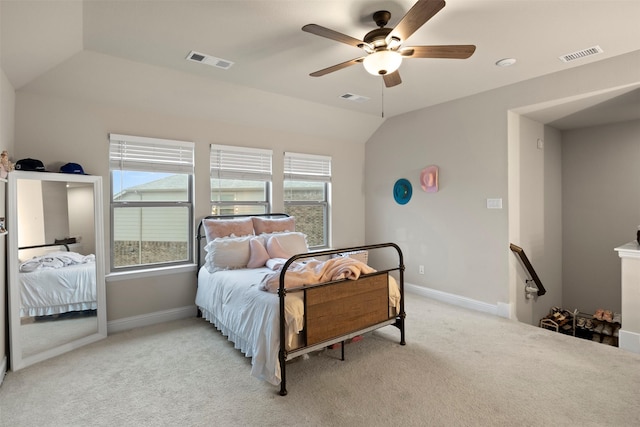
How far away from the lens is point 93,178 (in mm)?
3301

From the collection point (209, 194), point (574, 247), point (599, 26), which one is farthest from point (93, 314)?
point (574, 247)

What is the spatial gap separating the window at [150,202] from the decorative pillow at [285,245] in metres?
1.07

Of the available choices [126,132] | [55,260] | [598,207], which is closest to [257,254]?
[55,260]

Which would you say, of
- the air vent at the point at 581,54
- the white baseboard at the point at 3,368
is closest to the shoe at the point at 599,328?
the air vent at the point at 581,54

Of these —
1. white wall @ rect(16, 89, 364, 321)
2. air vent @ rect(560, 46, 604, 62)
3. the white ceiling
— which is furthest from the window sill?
air vent @ rect(560, 46, 604, 62)

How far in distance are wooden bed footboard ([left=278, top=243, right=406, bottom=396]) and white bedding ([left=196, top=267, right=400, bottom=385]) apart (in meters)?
0.06

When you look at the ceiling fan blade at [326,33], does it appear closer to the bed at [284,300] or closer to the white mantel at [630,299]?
the bed at [284,300]

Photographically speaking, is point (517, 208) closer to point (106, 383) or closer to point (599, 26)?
point (599, 26)

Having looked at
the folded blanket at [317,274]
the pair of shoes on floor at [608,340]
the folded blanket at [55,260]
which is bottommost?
the pair of shoes on floor at [608,340]

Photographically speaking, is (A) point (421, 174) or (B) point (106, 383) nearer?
(B) point (106, 383)

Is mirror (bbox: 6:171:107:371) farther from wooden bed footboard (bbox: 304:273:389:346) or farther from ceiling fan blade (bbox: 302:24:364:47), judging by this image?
ceiling fan blade (bbox: 302:24:364:47)

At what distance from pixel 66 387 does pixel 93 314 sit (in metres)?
0.97

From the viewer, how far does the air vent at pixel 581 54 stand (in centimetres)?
290

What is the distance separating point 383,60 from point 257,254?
2.26 m
